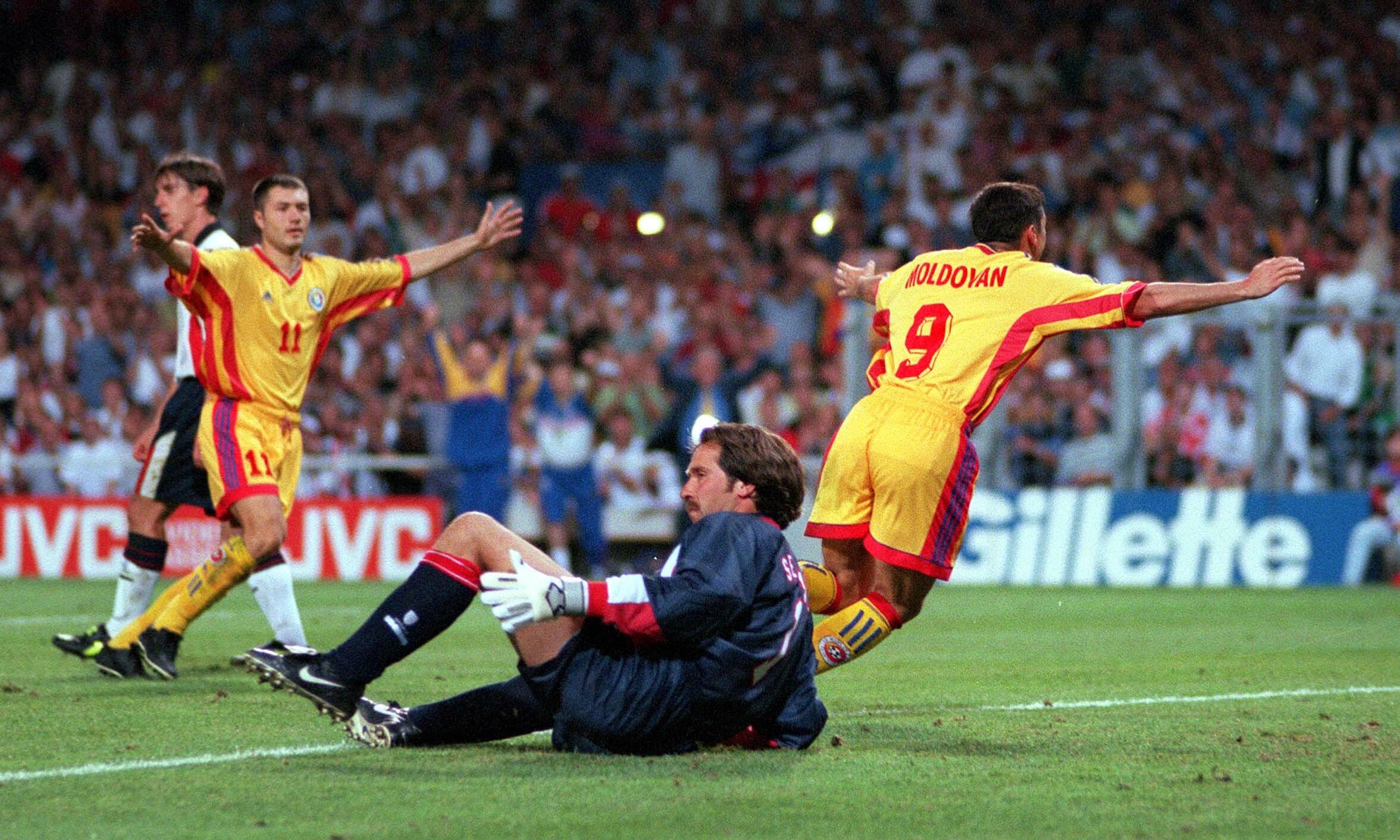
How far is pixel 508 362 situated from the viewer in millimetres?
17453

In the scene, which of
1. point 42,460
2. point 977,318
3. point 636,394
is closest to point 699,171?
point 636,394

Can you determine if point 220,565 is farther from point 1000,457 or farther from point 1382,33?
point 1382,33

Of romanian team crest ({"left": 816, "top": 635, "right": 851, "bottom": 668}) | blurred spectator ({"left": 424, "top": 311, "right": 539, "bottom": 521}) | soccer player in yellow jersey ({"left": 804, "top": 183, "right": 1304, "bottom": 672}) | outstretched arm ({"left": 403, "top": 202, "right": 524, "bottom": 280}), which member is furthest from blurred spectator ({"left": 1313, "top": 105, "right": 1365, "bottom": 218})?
romanian team crest ({"left": 816, "top": 635, "right": 851, "bottom": 668})

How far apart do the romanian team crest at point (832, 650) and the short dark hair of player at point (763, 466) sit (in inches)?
45.5

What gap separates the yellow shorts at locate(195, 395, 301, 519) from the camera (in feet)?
25.0

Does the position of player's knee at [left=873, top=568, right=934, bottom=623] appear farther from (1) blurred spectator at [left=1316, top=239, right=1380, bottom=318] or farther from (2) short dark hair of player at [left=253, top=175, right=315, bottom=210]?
(1) blurred spectator at [left=1316, top=239, right=1380, bottom=318]

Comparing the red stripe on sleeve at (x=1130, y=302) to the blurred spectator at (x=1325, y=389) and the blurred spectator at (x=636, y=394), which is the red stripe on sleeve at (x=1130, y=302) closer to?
the blurred spectator at (x=1325, y=389)

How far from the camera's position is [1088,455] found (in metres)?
15.6

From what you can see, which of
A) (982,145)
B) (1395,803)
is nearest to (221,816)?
(1395,803)

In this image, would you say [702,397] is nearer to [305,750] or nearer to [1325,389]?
[1325,389]

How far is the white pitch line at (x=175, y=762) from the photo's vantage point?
5.08 m

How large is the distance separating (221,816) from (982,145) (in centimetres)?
1541

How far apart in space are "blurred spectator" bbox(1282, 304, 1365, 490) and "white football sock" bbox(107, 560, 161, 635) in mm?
10360

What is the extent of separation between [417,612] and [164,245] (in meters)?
2.67
